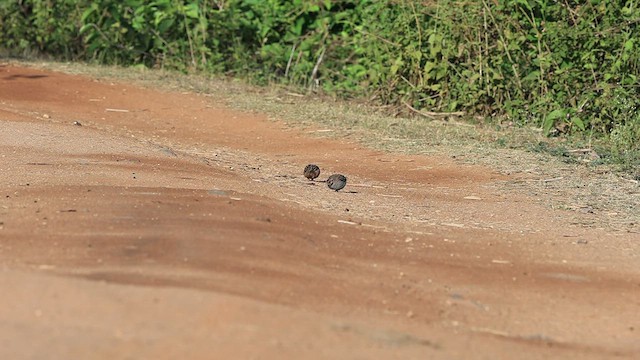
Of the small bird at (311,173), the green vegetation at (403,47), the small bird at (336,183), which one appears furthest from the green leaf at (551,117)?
the small bird at (336,183)

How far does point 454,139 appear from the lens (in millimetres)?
10562

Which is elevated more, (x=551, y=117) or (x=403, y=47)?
(x=403, y=47)

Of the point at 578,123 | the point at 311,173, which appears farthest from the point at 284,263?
the point at 578,123

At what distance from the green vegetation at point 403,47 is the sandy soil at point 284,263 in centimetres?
222

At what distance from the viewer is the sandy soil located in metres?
4.16

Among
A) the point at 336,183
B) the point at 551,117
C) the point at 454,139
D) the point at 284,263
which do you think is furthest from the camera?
the point at 551,117

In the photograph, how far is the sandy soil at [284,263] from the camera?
13.6 feet

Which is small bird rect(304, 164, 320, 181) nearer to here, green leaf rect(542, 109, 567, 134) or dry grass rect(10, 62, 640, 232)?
dry grass rect(10, 62, 640, 232)

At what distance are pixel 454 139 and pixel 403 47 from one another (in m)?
1.90

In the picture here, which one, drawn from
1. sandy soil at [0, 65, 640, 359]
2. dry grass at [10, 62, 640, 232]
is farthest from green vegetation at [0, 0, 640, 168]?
sandy soil at [0, 65, 640, 359]

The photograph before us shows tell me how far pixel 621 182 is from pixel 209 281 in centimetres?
472

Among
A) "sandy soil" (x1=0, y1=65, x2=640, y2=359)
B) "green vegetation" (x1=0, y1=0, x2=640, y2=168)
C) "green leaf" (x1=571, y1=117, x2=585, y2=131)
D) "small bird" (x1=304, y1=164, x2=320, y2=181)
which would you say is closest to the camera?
"sandy soil" (x1=0, y1=65, x2=640, y2=359)

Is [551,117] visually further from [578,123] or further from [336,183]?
[336,183]

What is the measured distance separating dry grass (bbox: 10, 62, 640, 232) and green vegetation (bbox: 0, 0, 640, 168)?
30 cm
